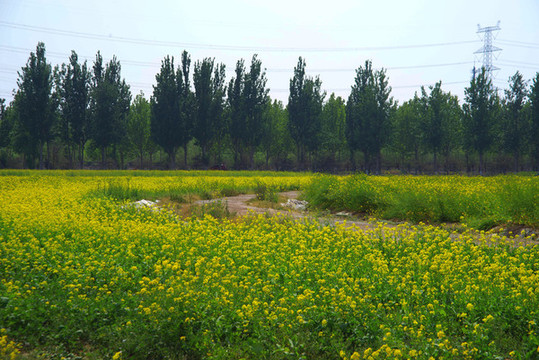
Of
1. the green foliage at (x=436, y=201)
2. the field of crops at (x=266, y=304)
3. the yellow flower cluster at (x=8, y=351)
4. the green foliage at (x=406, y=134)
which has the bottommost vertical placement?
the yellow flower cluster at (x=8, y=351)

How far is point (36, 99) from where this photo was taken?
36.5 meters

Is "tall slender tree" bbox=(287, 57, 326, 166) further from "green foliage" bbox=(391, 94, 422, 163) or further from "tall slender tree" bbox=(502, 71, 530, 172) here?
"tall slender tree" bbox=(502, 71, 530, 172)

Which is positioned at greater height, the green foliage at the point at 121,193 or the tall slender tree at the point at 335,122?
the tall slender tree at the point at 335,122

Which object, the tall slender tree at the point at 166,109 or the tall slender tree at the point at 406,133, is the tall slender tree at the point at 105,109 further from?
the tall slender tree at the point at 406,133

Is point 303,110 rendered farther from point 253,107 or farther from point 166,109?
point 166,109

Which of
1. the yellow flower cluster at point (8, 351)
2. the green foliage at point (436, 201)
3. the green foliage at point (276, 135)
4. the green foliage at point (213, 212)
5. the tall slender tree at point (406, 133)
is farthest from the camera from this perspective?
the green foliage at point (276, 135)

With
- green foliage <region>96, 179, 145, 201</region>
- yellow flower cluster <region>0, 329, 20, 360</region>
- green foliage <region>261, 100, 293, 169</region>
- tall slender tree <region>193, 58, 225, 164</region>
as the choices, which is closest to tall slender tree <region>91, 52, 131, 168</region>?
tall slender tree <region>193, 58, 225, 164</region>

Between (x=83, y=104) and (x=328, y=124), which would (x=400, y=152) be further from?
(x=83, y=104)

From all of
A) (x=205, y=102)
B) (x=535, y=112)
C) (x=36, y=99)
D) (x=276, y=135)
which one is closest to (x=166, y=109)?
(x=205, y=102)

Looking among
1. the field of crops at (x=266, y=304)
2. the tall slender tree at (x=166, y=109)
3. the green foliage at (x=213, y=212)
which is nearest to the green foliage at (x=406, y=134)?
the tall slender tree at (x=166, y=109)

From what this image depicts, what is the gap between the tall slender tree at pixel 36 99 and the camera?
36.5m

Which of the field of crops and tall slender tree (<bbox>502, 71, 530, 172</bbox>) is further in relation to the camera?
tall slender tree (<bbox>502, 71, 530, 172</bbox>)

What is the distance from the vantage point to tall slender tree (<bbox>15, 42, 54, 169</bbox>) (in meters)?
36.5

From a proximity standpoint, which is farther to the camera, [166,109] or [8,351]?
[166,109]
